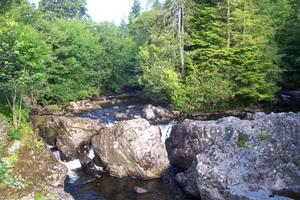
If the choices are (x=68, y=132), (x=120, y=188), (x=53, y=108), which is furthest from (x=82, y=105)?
(x=120, y=188)

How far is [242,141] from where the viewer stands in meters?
16.4

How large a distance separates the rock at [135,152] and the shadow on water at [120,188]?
1.69ft

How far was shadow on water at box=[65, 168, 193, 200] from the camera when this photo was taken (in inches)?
674

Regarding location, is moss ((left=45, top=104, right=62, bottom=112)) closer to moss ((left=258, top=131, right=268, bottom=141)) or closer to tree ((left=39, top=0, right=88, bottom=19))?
moss ((left=258, top=131, right=268, bottom=141))

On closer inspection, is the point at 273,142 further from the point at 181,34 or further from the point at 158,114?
the point at 181,34

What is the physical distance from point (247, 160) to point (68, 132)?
38.8 feet

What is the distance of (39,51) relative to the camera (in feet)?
64.6

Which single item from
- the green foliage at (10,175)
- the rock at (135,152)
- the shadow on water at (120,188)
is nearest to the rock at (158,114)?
the rock at (135,152)

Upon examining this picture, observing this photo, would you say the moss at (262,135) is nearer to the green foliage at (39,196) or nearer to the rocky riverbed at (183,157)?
the rocky riverbed at (183,157)

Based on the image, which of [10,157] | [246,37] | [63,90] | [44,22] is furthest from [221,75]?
[10,157]

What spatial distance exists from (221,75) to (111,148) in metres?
16.1

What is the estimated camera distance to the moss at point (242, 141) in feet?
53.4

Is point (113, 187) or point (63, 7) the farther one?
point (63, 7)

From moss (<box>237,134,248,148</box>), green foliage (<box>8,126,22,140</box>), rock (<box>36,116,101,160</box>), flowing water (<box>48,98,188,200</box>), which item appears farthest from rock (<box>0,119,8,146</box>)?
moss (<box>237,134,248,148</box>)
